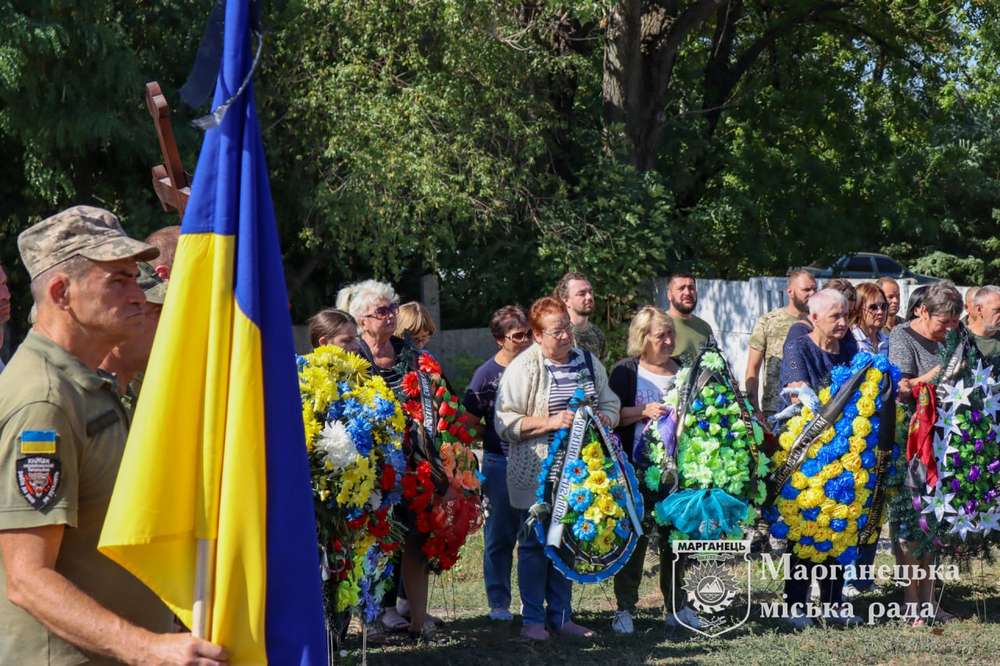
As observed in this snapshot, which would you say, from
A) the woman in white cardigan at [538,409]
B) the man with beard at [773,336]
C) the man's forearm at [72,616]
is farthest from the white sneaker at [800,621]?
the man's forearm at [72,616]

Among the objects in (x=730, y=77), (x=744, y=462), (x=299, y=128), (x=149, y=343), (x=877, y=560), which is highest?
(x=730, y=77)

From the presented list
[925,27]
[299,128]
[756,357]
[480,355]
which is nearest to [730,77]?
[925,27]

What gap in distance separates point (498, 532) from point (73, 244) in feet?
16.3

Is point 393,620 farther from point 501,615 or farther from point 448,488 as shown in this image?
point 448,488

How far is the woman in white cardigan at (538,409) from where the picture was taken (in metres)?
6.99

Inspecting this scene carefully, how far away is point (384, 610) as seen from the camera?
7.15 meters

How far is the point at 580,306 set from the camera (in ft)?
26.0

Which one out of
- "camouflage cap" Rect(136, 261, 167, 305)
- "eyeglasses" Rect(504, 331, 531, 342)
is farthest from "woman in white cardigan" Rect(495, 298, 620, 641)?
"camouflage cap" Rect(136, 261, 167, 305)

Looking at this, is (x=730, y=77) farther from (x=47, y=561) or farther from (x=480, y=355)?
(x=47, y=561)

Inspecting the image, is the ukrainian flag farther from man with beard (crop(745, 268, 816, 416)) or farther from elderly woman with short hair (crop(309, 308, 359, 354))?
man with beard (crop(745, 268, 816, 416))

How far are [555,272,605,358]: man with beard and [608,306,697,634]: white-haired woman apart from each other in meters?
0.42

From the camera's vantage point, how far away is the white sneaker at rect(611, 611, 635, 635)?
717 centimetres

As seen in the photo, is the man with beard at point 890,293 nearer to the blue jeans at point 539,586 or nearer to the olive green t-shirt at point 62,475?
the blue jeans at point 539,586

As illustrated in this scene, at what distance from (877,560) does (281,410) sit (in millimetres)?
7472
